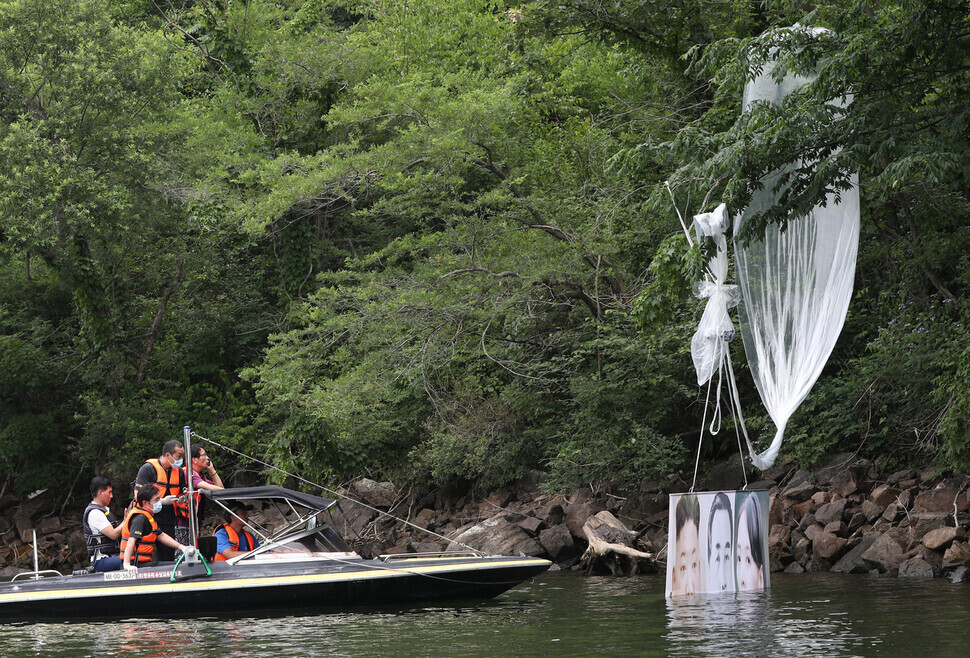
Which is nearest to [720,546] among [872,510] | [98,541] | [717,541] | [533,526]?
[717,541]

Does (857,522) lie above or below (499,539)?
above

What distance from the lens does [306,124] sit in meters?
27.7

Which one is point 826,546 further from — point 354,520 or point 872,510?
point 354,520

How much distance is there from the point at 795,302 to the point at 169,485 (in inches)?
302

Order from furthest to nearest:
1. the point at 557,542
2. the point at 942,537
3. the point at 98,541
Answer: the point at 557,542
the point at 942,537
the point at 98,541

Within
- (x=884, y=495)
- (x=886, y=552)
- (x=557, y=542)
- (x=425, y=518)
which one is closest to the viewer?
(x=886, y=552)

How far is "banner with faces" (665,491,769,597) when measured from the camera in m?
11.7

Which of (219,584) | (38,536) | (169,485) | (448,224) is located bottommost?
(38,536)

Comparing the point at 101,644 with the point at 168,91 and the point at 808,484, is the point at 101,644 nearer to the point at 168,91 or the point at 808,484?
the point at 808,484

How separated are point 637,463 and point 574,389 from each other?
1820mm

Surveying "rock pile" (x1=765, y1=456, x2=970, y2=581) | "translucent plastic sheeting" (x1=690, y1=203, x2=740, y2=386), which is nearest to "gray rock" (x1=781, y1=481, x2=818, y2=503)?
"rock pile" (x1=765, y1=456, x2=970, y2=581)

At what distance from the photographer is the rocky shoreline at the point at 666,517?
1516 centimetres

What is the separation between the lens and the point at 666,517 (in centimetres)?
1898

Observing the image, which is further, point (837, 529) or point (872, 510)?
point (872, 510)
